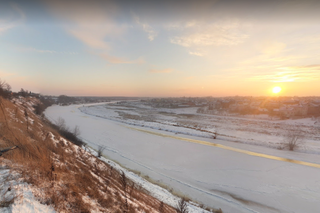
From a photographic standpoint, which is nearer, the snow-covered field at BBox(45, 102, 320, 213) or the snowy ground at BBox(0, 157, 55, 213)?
the snowy ground at BBox(0, 157, 55, 213)

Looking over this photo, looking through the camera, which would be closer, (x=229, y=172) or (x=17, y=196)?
(x=17, y=196)

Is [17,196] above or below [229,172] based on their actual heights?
above

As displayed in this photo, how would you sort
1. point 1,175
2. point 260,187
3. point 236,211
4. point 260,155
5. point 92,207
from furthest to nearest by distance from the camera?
point 260,155, point 260,187, point 236,211, point 92,207, point 1,175

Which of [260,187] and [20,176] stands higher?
[20,176]

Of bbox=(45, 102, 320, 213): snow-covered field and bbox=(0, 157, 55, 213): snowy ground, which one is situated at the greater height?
bbox=(0, 157, 55, 213): snowy ground

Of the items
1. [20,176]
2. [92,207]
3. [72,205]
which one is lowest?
[92,207]

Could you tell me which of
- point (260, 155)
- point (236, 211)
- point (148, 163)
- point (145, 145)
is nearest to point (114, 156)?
point (148, 163)

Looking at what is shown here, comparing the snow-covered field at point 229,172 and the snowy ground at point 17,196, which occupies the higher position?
the snowy ground at point 17,196

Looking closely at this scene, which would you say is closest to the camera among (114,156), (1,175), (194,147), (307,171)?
(1,175)

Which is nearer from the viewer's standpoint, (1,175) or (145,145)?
(1,175)

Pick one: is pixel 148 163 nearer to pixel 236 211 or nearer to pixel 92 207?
pixel 236 211

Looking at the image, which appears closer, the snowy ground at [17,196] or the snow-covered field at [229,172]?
the snowy ground at [17,196]
